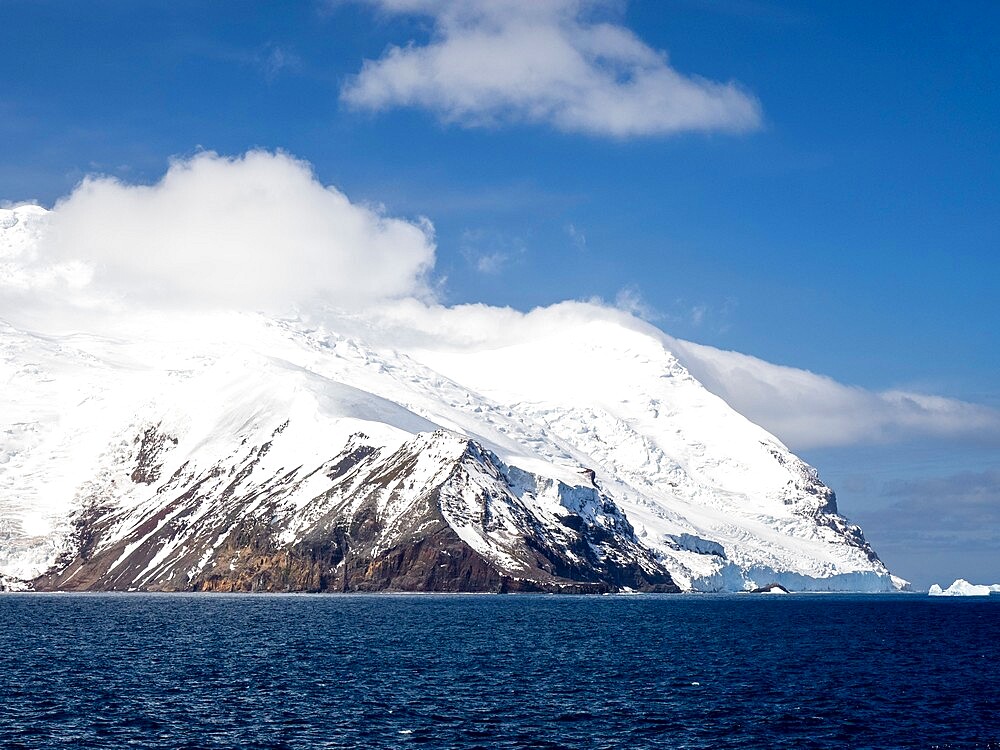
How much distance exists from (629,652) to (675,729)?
2156 inches

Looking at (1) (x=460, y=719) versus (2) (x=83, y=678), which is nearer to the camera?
(1) (x=460, y=719)

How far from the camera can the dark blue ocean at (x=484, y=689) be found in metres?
83.9

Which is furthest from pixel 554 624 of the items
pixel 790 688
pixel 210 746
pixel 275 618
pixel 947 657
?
pixel 210 746

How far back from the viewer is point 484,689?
106m

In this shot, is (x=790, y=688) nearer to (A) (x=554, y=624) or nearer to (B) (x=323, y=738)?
(B) (x=323, y=738)

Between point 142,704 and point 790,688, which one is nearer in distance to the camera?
point 142,704

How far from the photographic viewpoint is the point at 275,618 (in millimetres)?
196125

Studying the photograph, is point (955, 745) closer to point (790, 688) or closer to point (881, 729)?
point (881, 729)

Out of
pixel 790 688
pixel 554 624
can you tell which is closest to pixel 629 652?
pixel 790 688

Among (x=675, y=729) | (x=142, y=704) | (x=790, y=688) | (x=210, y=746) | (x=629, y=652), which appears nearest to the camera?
(x=210, y=746)

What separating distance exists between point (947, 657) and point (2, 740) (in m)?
103

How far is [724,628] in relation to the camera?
194 m

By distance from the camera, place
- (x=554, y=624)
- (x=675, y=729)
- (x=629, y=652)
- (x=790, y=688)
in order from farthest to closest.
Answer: (x=554, y=624)
(x=629, y=652)
(x=790, y=688)
(x=675, y=729)

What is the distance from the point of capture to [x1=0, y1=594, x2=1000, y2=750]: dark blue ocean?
3305 inches
